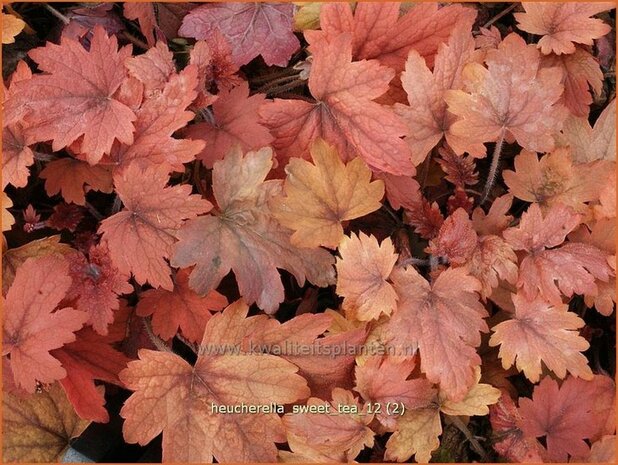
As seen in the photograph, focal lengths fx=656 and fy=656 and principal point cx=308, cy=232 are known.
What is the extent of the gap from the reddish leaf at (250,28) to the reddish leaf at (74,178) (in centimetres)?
41

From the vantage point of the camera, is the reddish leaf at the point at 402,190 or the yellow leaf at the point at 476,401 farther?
the reddish leaf at the point at 402,190

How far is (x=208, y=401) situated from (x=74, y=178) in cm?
61

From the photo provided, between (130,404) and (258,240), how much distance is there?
17.1 inches

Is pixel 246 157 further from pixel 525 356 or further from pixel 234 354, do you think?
pixel 525 356

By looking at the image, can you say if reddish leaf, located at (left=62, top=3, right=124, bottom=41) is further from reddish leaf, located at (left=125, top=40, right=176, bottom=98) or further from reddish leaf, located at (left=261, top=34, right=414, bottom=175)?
reddish leaf, located at (left=261, top=34, right=414, bottom=175)

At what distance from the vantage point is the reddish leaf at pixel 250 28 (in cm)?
162

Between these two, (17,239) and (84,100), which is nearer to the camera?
(84,100)

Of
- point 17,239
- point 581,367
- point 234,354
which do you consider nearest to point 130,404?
point 234,354

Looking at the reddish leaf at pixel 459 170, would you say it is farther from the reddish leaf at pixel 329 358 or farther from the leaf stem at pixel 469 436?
the leaf stem at pixel 469 436

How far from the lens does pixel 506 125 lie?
151 centimetres

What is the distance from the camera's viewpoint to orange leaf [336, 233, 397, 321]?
1355mm

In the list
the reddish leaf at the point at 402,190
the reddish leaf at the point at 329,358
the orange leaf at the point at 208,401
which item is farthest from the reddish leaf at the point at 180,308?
the reddish leaf at the point at 402,190

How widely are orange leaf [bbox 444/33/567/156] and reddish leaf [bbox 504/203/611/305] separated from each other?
186mm

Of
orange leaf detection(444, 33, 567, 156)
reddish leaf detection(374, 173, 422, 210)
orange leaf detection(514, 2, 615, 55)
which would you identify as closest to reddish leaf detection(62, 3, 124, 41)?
reddish leaf detection(374, 173, 422, 210)
